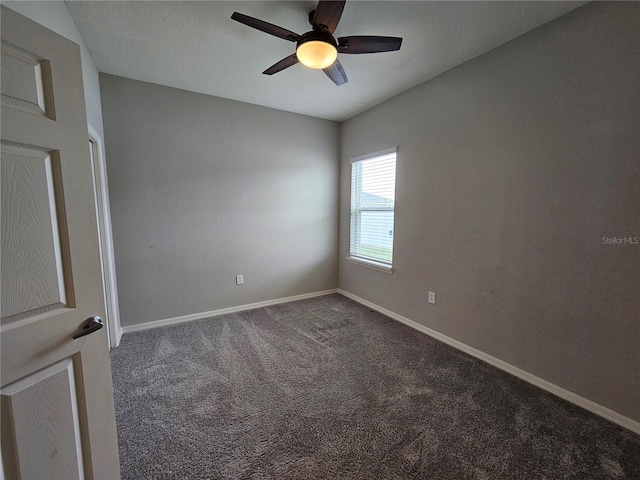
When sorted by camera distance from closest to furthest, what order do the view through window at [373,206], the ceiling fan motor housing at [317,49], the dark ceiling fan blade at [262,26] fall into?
the dark ceiling fan blade at [262,26], the ceiling fan motor housing at [317,49], the view through window at [373,206]

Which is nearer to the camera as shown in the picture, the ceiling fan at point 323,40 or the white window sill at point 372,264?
the ceiling fan at point 323,40

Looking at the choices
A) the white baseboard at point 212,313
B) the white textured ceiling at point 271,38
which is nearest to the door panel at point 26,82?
the white textured ceiling at point 271,38

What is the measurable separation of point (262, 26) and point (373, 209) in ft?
7.63

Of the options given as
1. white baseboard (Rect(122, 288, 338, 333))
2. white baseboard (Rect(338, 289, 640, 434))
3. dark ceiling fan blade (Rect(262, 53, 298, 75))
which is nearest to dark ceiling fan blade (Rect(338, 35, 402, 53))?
dark ceiling fan blade (Rect(262, 53, 298, 75))

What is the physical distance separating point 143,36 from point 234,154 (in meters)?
1.35

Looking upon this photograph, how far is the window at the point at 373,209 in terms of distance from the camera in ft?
10.5

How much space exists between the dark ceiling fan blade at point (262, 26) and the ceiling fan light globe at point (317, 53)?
83 millimetres

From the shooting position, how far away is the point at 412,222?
2887 millimetres

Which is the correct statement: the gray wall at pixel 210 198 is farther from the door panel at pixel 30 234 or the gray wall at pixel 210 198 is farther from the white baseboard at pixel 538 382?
the door panel at pixel 30 234

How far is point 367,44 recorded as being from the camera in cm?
174

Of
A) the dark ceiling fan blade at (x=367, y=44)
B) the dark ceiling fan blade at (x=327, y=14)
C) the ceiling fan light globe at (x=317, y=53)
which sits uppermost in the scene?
the dark ceiling fan blade at (x=327, y=14)

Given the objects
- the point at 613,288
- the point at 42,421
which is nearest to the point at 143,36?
the point at 42,421

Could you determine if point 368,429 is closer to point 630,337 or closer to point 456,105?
point 630,337

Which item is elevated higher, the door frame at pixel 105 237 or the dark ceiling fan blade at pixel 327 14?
the dark ceiling fan blade at pixel 327 14
